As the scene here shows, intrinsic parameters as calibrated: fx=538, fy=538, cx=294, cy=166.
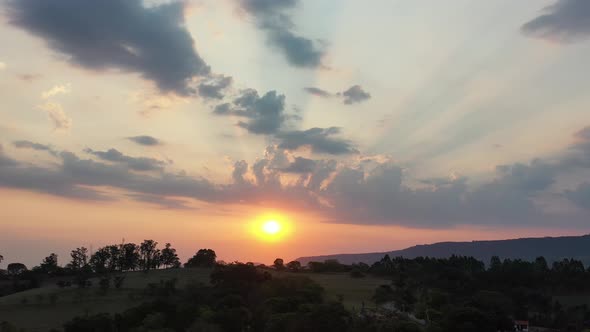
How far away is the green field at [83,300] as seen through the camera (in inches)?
4200

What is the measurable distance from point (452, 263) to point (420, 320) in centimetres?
10691

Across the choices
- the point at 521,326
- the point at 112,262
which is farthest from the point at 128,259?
the point at 521,326

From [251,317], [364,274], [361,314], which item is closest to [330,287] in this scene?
[364,274]

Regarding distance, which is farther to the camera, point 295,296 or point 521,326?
point 295,296

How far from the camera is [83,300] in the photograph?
120 meters

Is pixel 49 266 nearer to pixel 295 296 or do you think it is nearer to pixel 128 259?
pixel 128 259

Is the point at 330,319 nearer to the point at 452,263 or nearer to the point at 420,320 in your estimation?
the point at 420,320

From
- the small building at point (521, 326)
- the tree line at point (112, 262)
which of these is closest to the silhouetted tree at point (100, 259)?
the tree line at point (112, 262)

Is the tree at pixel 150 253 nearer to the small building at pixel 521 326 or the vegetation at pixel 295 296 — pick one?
the vegetation at pixel 295 296

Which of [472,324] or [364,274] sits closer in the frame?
[472,324]

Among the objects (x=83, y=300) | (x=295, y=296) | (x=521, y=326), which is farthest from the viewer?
(x=83, y=300)

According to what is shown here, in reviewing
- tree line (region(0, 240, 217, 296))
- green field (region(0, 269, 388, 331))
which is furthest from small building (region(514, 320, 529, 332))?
tree line (region(0, 240, 217, 296))

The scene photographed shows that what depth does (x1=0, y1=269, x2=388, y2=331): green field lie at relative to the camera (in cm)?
10669

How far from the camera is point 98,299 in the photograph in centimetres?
12156
